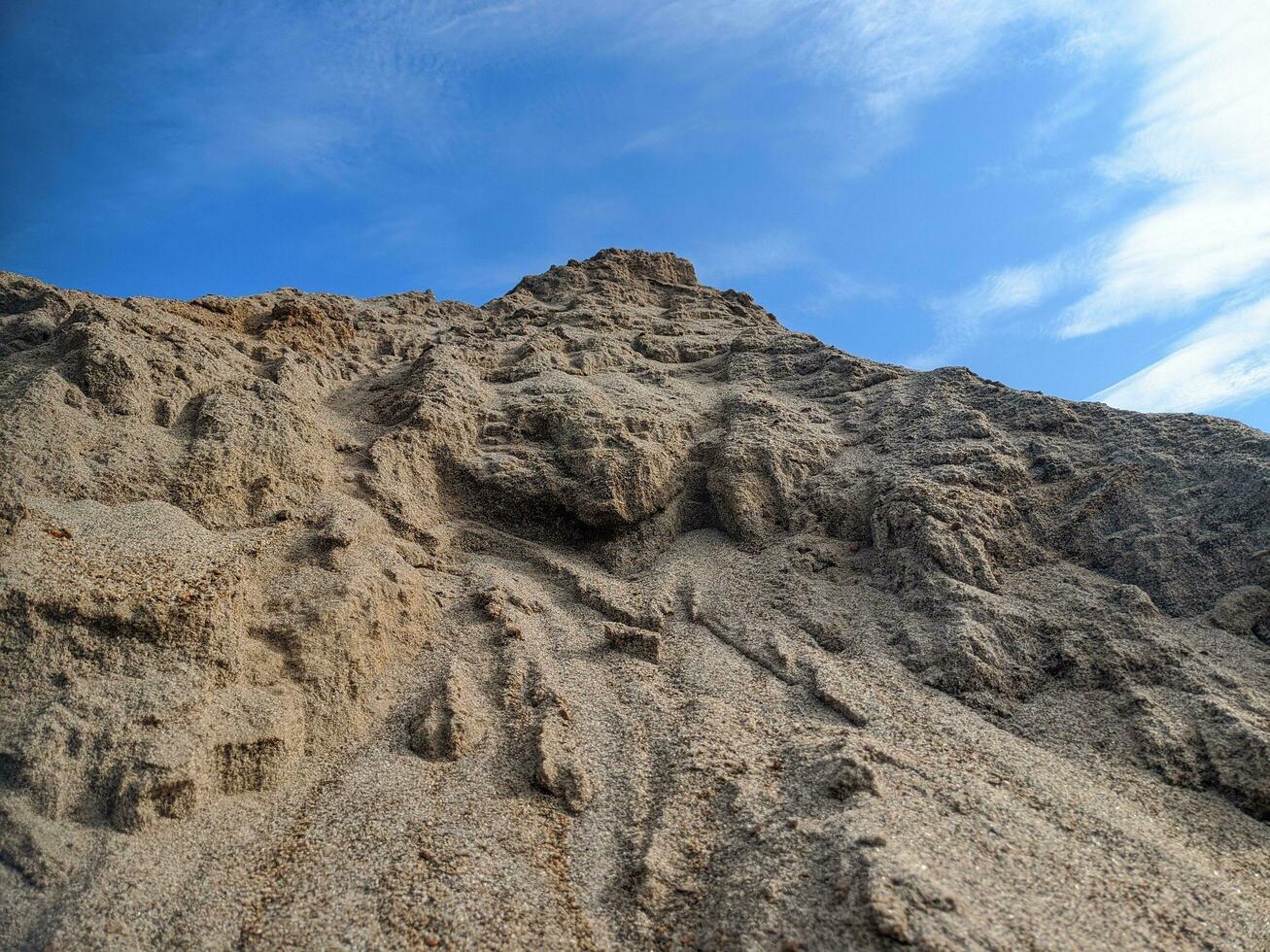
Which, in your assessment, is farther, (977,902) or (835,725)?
(835,725)

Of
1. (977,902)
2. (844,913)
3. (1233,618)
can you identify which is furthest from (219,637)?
(1233,618)

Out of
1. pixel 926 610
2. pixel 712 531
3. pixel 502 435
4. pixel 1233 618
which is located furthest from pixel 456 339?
pixel 1233 618

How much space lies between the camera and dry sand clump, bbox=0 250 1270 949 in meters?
3.61

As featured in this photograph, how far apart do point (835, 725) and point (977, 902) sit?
170cm

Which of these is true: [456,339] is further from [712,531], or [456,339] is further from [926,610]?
[926,610]

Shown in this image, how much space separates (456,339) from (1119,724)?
30.6ft

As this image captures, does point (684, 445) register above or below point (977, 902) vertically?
above

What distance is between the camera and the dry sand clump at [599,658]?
3.61m

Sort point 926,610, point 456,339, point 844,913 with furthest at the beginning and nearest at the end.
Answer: point 456,339, point 926,610, point 844,913

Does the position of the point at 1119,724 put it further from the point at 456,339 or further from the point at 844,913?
the point at 456,339

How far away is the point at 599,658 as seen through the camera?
601cm

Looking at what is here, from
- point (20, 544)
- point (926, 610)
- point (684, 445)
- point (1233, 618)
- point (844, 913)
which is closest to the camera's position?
point (844, 913)

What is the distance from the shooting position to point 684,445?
8.57 metres

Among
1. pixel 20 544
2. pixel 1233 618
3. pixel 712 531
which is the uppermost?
pixel 712 531
